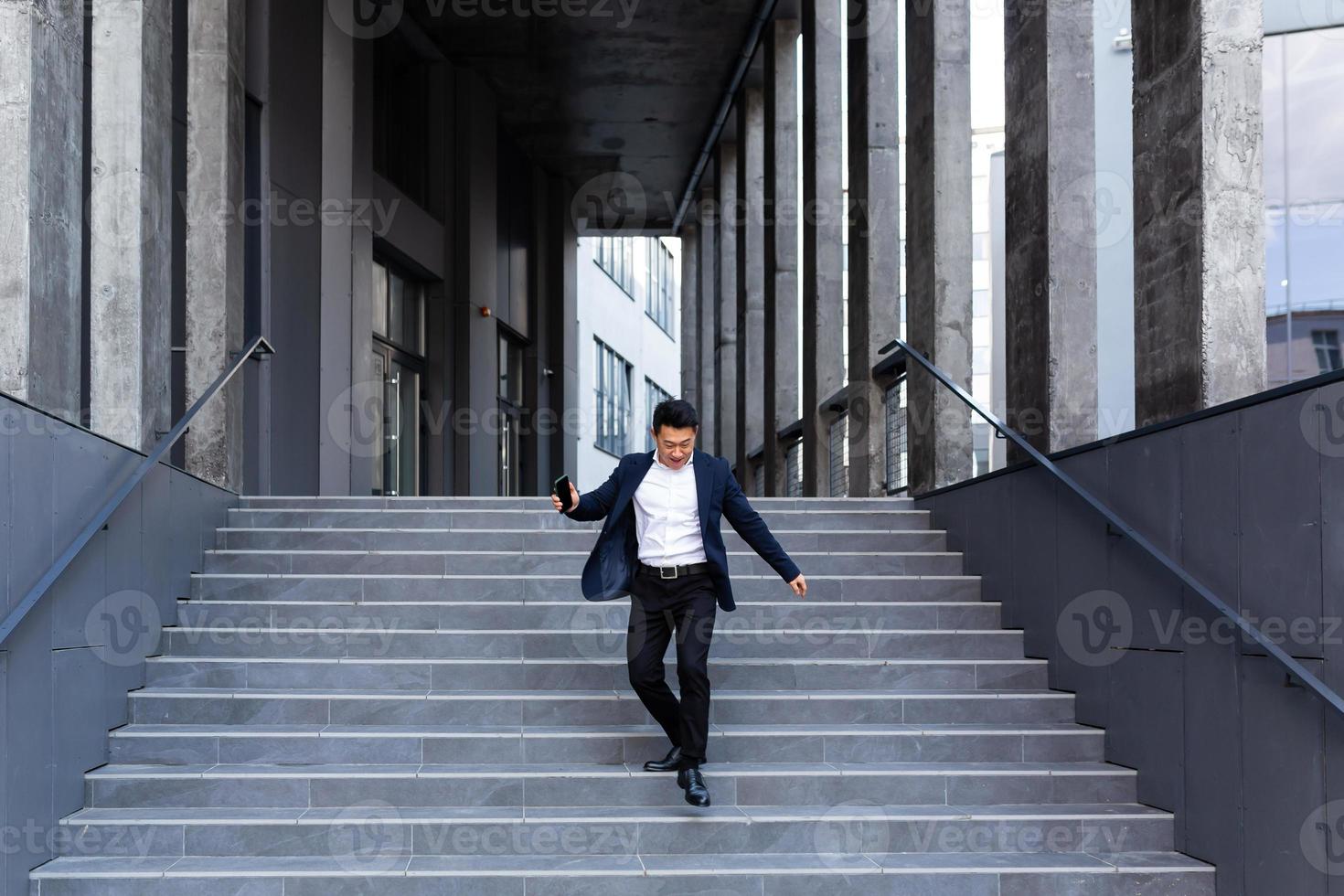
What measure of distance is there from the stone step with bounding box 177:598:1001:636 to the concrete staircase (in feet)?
0.04

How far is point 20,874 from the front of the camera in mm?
4625

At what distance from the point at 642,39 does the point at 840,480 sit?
7.23m

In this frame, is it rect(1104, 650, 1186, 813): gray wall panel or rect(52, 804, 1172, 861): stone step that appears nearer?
rect(52, 804, 1172, 861): stone step

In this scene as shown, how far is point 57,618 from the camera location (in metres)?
5.09

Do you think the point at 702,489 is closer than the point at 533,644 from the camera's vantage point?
Yes

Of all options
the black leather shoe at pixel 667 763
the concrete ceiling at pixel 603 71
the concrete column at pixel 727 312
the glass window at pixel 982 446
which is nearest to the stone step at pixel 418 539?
the black leather shoe at pixel 667 763

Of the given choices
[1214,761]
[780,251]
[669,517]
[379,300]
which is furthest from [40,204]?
[780,251]

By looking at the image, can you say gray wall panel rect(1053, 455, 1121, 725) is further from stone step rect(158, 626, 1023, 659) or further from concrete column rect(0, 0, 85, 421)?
concrete column rect(0, 0, 85, 421)

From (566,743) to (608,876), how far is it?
0.95 m

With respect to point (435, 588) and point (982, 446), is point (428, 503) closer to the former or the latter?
point (435, 588)

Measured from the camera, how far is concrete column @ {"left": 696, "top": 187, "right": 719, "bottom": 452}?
23.0 metres

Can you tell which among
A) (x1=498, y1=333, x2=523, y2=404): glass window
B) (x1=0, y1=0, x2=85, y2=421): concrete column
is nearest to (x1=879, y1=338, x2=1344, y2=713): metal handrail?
(x1=0, y1=0, x2=85, y2=421): concrete column

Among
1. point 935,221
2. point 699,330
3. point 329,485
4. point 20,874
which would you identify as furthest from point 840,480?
point 699,330

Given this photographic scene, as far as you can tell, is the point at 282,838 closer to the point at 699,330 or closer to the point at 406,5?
the point at 406,5
